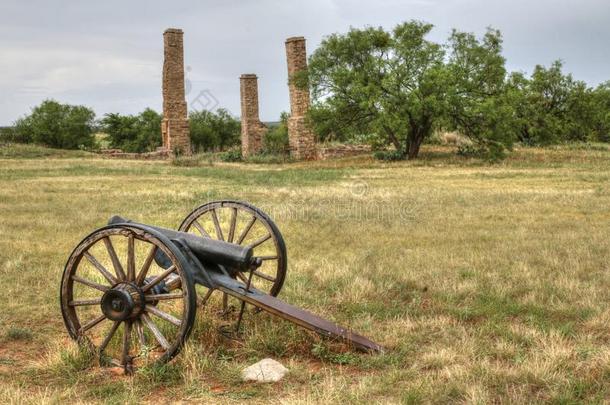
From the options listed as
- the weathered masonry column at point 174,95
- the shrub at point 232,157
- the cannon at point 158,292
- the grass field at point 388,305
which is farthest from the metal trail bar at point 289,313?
the weathered masonry column at point 174,95

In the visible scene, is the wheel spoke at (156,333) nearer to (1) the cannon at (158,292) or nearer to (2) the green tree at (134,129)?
(1) the cannon at (158,292)

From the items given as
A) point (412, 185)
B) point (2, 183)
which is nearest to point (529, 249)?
point (412, 185)

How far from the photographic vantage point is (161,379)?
4.16m

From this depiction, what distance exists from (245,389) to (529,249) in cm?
537

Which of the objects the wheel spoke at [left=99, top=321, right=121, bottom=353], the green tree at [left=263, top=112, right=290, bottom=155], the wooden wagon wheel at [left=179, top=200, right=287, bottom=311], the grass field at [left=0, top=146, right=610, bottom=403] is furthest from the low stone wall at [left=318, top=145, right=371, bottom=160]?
the wheel spoke at [left=99, top=321, right=121, bottom=353]

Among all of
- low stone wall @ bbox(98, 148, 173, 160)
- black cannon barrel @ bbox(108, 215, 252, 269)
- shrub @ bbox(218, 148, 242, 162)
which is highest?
low stone wall @ bbox(98, 148, 173, 160)

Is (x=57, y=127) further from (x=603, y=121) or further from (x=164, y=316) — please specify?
(x=164, y=316)

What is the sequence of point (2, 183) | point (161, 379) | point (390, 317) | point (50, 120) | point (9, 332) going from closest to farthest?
point (161, 379)
point (9, 332)
point (390, 317)
point (2, 183)
point (50, 120)

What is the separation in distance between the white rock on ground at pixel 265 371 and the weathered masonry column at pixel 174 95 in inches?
1268

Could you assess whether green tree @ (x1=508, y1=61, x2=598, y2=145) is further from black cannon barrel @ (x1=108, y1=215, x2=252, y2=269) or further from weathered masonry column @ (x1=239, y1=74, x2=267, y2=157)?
black cannon barrel @ (x1=108, y1=215, x2=252, y2=269)

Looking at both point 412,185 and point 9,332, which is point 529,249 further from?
point 412,185

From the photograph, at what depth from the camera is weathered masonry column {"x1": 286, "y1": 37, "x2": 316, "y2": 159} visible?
30.7 meters

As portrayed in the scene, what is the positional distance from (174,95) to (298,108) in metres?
8.45

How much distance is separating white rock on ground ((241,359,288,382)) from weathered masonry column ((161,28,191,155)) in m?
32.2
